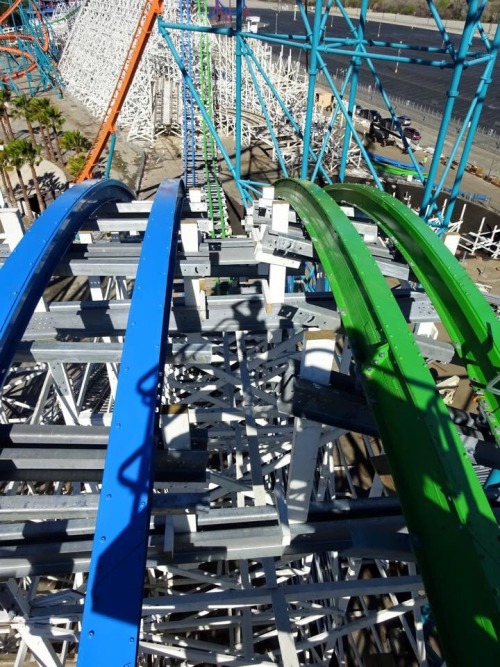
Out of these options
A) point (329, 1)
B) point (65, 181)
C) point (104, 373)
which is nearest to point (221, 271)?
point (104, 373)

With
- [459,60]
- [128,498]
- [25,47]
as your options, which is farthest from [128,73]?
[25,47]

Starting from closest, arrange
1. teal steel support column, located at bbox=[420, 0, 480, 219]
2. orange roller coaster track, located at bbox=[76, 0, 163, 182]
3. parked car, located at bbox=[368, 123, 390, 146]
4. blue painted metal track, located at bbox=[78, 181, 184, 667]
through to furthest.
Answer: blue painted metal track, located at bbox=[78, 181, 184, 667] < teal steel support column, located at bbox=[420, 0, 480, 219] < orange roller coaster track, located at bbox=[76, 0, 163, 182] < parked car, located at bbox=[368, 123, 390, 146]

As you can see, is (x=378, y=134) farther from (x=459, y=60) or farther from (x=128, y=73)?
(x=459, y=60)

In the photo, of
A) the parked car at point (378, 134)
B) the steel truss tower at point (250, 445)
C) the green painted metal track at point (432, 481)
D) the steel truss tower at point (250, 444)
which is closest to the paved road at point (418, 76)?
the parked car at point (378, 134)

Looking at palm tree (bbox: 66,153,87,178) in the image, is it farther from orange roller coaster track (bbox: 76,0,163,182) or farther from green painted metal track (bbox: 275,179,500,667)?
green painted metal track (bbox: 275,179,500,667)

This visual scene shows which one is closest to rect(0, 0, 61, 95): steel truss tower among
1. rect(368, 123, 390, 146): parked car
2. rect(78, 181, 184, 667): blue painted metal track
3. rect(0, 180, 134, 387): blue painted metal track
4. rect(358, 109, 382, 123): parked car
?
rect(358, 109, 382, 123): parked car

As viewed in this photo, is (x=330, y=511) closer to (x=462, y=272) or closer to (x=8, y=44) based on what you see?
(x=462, y=272)
